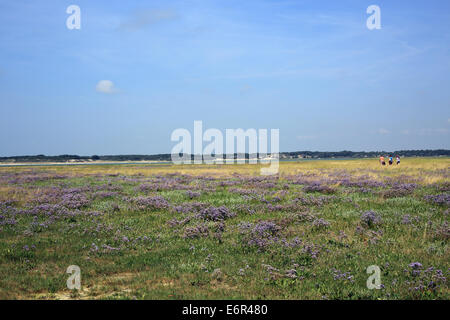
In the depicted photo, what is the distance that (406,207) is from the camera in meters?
16.8

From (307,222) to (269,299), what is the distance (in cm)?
727

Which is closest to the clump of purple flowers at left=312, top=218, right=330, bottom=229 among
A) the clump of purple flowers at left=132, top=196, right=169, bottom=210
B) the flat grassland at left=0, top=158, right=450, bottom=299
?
the flat grassland at left=0, top=158, right=450, bottom=299

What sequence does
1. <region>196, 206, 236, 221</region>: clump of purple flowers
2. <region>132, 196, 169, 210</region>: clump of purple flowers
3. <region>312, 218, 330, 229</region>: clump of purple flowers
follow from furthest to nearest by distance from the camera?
<region>132, 196, 169, 210</region>: clump of purple flowers → <region>196, 206, 236, 221</region>: clump of purple flowers → <region>312, 218, 330, 229</region>: clump of purple flowers

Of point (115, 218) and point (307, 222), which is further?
point (115, 218)

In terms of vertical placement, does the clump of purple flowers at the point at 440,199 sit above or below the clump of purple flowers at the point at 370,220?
above

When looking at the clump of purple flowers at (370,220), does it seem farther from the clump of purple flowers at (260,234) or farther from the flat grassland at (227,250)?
the clump of purple flowers at (260,234)

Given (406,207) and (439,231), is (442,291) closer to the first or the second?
(439,231)

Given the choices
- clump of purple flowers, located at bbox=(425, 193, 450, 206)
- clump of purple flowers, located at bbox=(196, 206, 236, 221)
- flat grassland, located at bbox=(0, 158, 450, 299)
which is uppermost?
clump of purple flowers, located at bbox=(425, 193, 450, 206)

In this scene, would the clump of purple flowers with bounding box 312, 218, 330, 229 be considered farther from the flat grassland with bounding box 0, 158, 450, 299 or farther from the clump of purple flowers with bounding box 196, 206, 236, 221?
the clump of purple flowers with bounding box 196, 206, 236, 221

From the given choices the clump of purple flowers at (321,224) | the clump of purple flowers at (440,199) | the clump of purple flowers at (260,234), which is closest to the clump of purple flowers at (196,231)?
the clump of purple flowers at (260,234)

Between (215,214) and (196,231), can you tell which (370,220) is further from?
(196,231)

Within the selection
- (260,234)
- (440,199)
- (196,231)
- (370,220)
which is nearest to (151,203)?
(196,231)

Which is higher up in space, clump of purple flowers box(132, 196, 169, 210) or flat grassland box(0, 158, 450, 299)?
clump of purple flowers box(132, 196, 169, 210)
